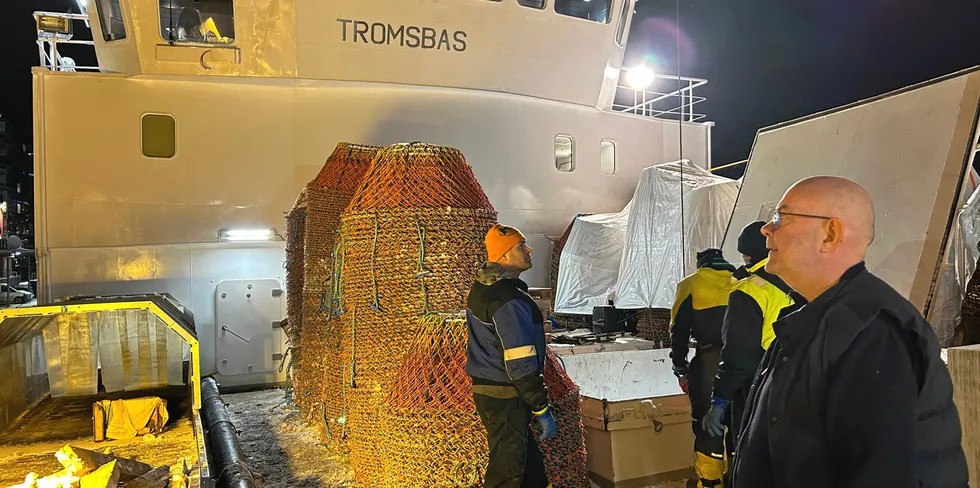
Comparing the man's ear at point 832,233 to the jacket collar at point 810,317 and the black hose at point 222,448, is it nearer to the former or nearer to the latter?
the jacket collar at point 810,317

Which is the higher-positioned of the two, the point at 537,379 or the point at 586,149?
the point at 586,149

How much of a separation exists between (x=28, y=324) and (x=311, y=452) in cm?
252

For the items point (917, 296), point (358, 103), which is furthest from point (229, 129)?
point (917, 296)

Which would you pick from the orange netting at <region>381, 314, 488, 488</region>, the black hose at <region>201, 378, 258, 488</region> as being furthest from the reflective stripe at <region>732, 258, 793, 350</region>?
the black hose at <region>201, 378, 258, 488</region>

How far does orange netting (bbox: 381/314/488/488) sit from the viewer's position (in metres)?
3.49

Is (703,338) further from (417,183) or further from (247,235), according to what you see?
(247,235)

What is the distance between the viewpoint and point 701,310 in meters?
4.01

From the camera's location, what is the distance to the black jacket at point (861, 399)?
128cm

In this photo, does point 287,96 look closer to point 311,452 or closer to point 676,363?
point 311,452

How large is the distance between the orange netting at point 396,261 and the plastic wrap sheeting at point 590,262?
3784 millimetres

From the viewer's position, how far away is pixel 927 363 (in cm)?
132

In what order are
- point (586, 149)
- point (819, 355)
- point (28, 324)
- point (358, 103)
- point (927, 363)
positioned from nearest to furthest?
point (927, 363)
point (819, 355)
point (28, 324)
point (358, 103)
point (586, 149)

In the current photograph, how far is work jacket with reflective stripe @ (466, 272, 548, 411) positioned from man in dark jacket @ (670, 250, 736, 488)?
130cm

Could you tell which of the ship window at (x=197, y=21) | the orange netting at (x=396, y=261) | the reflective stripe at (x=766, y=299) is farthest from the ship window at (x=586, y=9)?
the reflective stripe at (x=766, y=299)
